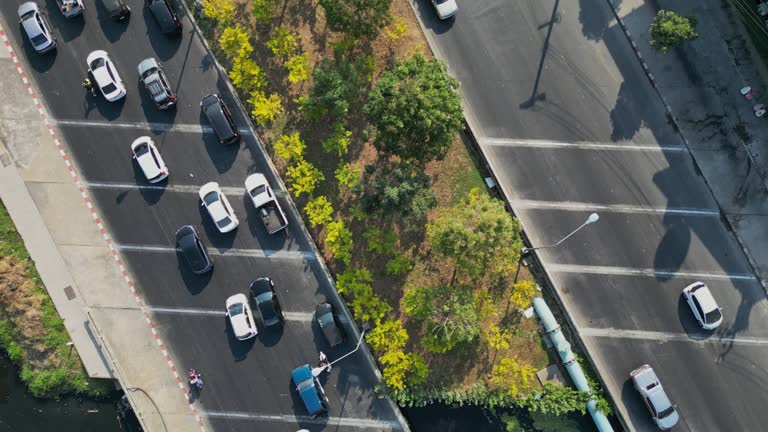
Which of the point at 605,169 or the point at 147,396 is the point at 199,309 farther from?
the point at 605,169

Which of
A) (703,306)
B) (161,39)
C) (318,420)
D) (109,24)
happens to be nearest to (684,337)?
(703,306)

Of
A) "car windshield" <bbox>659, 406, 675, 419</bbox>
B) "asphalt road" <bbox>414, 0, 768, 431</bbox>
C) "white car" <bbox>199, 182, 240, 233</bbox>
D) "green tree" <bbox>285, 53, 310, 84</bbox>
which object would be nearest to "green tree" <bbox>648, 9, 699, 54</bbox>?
"asphalt road" <bbox>414, 0, 768, 431</bbox>

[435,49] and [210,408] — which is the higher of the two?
[435,49]

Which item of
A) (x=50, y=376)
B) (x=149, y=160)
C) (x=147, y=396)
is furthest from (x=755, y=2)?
(x=50, y=376)

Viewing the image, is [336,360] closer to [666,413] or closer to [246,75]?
[246,75]

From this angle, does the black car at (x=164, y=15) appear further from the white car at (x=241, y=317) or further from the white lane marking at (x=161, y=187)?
the white car at (x=241, y=317)

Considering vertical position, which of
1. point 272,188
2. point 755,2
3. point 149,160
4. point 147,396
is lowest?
point 147,396
